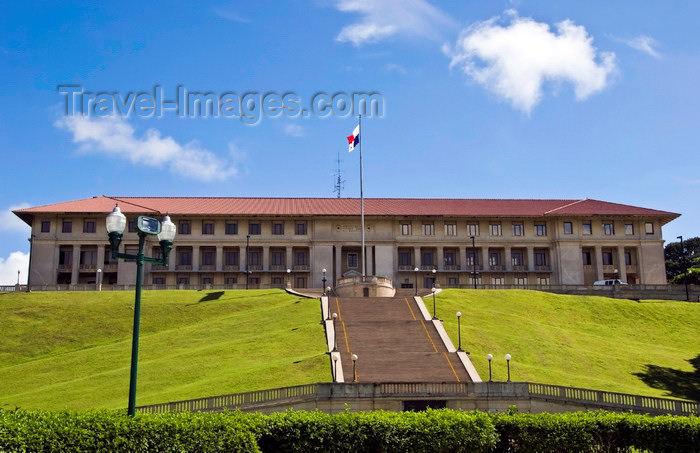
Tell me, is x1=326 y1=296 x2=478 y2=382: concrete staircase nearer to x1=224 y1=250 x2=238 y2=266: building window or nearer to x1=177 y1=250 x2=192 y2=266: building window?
x1=224 y1=250 x2=238 y2=266: building window

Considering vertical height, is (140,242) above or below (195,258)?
below

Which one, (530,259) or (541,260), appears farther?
(541,260)

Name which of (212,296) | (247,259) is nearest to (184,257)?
(247,259)

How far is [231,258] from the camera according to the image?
97.9 m

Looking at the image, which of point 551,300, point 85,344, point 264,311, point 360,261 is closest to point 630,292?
point 551,300

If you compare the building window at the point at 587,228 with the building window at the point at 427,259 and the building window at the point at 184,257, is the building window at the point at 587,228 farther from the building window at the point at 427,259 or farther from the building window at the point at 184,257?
the building window at the point at 184,257

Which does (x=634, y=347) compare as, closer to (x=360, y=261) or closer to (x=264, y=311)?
(x=264, y=311)

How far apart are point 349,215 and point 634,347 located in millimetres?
45813

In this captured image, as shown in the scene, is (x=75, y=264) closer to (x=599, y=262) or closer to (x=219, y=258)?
(x=219, y=258)

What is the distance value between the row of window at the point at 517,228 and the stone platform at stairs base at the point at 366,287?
77.9ft

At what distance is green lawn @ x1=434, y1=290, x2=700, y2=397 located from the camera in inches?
1880

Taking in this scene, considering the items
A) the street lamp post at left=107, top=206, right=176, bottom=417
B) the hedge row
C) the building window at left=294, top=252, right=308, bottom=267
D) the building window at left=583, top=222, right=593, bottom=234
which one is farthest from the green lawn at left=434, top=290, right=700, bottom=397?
the building window at left=294, top=252, right=308, bottom=267

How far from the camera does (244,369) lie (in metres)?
45.7

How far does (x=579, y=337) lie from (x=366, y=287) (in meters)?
23.2
